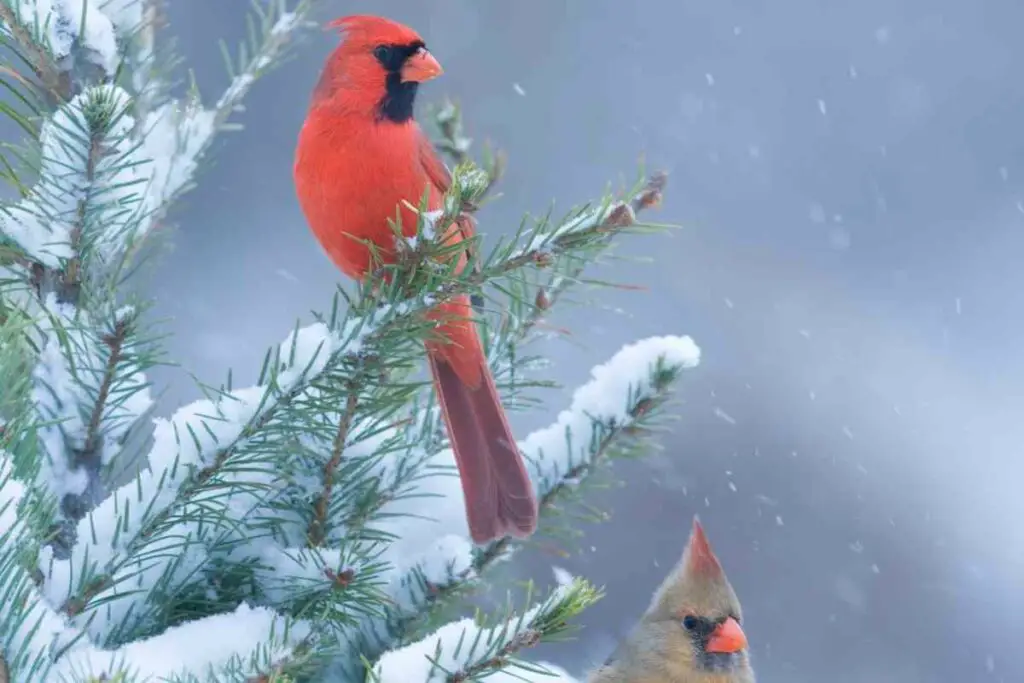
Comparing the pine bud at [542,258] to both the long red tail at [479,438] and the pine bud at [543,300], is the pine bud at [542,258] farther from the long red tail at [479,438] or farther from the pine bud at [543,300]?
the pine bud at [543,300]

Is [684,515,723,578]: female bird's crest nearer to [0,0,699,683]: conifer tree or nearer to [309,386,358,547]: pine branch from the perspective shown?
[0,0,699,683]: conifer tree

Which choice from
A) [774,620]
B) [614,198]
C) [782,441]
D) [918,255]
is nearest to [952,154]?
[918,255]

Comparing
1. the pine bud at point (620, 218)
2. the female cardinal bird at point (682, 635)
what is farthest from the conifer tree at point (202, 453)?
the female cardinal bird at point (682, 635)

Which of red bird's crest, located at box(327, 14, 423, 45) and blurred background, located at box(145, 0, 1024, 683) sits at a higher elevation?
blurred background, located at box(145, 0, 1024, 683)

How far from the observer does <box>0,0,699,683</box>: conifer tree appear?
1.02 m

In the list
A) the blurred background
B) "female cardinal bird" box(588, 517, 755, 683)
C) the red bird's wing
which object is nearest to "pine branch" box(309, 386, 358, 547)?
the red bird's wing

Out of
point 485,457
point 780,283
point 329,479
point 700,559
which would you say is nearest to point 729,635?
point 700,559

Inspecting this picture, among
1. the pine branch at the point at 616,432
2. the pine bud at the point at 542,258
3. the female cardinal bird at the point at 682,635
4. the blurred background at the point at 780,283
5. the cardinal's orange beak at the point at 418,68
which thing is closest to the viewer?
the pine bud at the point at 542,258

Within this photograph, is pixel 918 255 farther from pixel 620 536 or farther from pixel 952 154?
pixel 620 536

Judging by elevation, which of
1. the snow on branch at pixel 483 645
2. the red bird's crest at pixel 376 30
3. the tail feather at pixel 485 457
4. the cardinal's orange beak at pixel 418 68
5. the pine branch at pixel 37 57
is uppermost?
the red bird's crest at pixel 376 30

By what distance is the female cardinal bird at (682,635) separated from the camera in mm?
2018

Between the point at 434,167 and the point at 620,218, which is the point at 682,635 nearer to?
the point at 434,167

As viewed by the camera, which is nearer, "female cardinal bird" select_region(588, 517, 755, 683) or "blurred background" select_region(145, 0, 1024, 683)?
"female cardinal bird" select_region(588, 517, 755, 683)

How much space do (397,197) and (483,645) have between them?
2.42 feet
